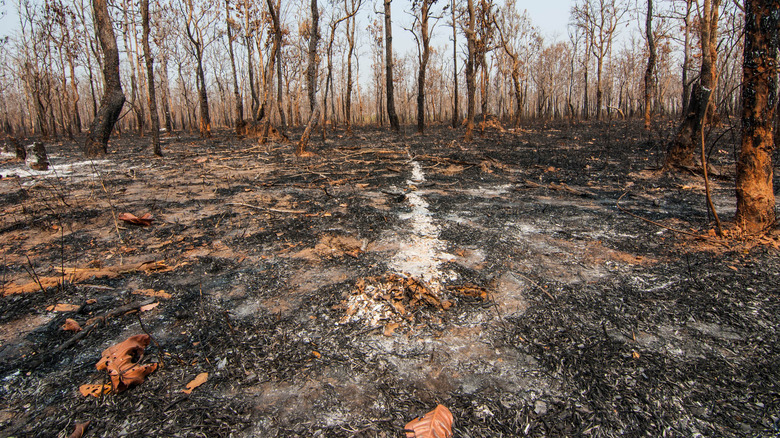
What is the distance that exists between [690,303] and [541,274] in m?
0.93

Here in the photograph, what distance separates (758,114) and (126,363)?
5144 millimetres

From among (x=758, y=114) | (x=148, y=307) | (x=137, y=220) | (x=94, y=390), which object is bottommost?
(x=94, y=390)

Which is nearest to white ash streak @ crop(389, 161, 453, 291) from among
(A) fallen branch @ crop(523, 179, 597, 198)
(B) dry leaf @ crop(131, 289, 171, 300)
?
(B) dry leaf @ crop(131, 289, 171, 300)

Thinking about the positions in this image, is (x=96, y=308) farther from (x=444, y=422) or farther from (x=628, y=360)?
(x=628, y=360)

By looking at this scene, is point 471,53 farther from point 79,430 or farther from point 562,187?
point 79,430

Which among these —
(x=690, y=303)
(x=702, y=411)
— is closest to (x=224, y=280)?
(x=702, y=411)

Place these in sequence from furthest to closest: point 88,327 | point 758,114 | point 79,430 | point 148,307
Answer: point 758,114
point 148,307
point 88,327
point 79,430

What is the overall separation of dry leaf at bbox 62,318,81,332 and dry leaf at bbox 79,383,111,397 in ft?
2.01

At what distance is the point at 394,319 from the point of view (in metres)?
2.28

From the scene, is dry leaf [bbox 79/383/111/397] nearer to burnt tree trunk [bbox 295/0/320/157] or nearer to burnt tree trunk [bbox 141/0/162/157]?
burnt tree trunk [bbox 295/0/320/157]

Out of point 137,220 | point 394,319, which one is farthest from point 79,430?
point 137,220

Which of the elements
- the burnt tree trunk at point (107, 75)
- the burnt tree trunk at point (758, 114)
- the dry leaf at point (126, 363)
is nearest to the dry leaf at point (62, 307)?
the dry leaf at point (126, 363)

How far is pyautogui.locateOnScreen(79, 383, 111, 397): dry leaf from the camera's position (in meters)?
1.64

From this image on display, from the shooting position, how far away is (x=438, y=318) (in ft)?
7.45
